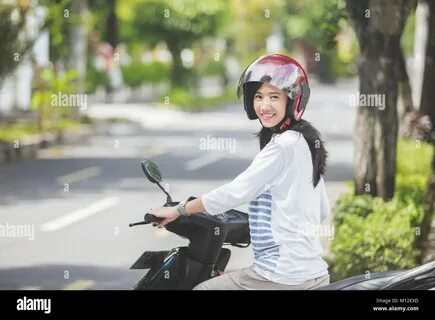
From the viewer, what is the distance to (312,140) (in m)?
5.40

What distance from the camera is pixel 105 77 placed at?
27438 mm

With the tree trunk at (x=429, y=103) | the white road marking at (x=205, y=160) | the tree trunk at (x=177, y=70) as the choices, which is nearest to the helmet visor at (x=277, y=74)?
the tree trunk at (x=429, y=103)

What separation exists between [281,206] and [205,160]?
13.5ft

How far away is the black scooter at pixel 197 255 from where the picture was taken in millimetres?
5129

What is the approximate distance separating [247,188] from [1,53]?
997 cm

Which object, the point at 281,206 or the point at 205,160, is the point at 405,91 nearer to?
the point at 205,160

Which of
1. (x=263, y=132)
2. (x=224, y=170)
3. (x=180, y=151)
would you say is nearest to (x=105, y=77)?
(x=180, y=151)

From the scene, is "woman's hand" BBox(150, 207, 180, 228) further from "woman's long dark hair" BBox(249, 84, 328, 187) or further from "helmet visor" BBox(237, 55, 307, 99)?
"helmet visor" BBox(237, 55, 307, 99)

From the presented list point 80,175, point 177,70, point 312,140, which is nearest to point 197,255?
point 312,140

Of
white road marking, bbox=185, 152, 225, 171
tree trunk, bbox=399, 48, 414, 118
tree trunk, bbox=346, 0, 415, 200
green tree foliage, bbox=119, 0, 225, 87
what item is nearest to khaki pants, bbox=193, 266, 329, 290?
white road marking, bbox=185, 152, 225, 171

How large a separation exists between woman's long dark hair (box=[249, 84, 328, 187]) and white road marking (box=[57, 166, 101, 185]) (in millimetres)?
5805

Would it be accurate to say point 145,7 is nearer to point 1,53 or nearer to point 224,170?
point 1,53

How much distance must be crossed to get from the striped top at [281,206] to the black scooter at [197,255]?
0.08 metres

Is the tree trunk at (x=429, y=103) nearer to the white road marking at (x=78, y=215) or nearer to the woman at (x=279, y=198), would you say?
the white road marking at (x=78, y=215)
